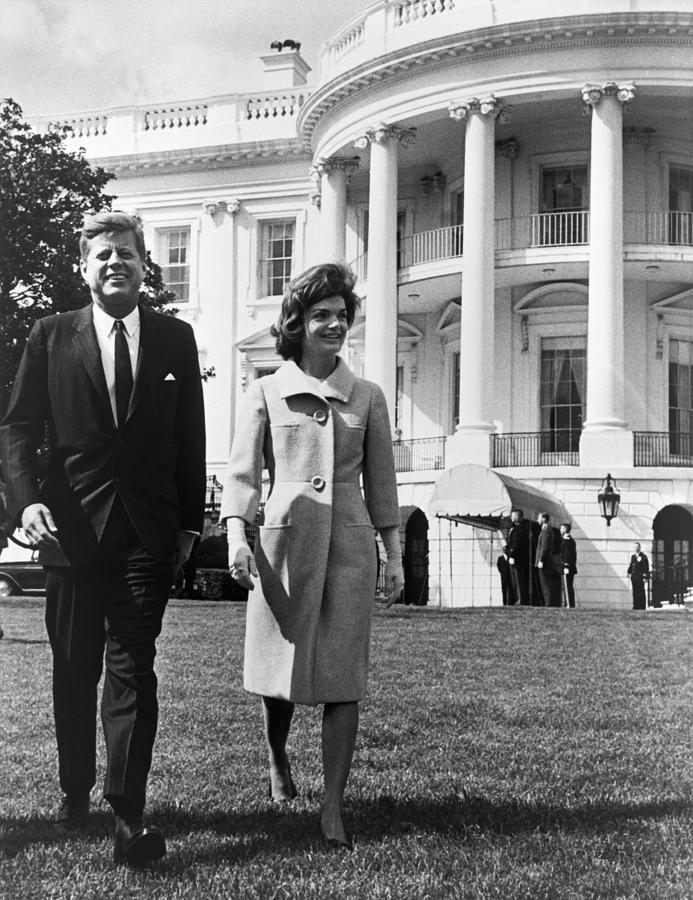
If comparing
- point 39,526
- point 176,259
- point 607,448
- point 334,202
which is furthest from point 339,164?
point 39,526

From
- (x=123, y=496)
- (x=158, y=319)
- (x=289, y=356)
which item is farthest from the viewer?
(x=289, y=356)

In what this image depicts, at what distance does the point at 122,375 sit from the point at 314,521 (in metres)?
0.94

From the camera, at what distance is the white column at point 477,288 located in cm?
2869

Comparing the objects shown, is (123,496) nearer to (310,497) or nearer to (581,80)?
(310,497)

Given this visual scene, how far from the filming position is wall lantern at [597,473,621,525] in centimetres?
2722

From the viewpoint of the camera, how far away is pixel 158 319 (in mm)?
5082

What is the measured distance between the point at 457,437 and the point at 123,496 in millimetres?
24235

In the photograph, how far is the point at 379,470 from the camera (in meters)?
5.43

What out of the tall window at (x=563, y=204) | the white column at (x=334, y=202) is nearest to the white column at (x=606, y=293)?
the tall window at (x=563, y=204)

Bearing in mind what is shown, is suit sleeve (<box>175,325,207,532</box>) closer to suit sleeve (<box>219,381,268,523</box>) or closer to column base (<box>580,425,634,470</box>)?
suit sleeve (<box>219,381,268,523</box>)

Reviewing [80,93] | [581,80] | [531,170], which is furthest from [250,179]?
[80,93]

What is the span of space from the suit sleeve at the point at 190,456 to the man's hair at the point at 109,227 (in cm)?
48

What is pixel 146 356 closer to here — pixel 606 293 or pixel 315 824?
pixel 315 824

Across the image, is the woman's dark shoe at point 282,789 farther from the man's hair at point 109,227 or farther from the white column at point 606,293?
the white column at point 606,293
